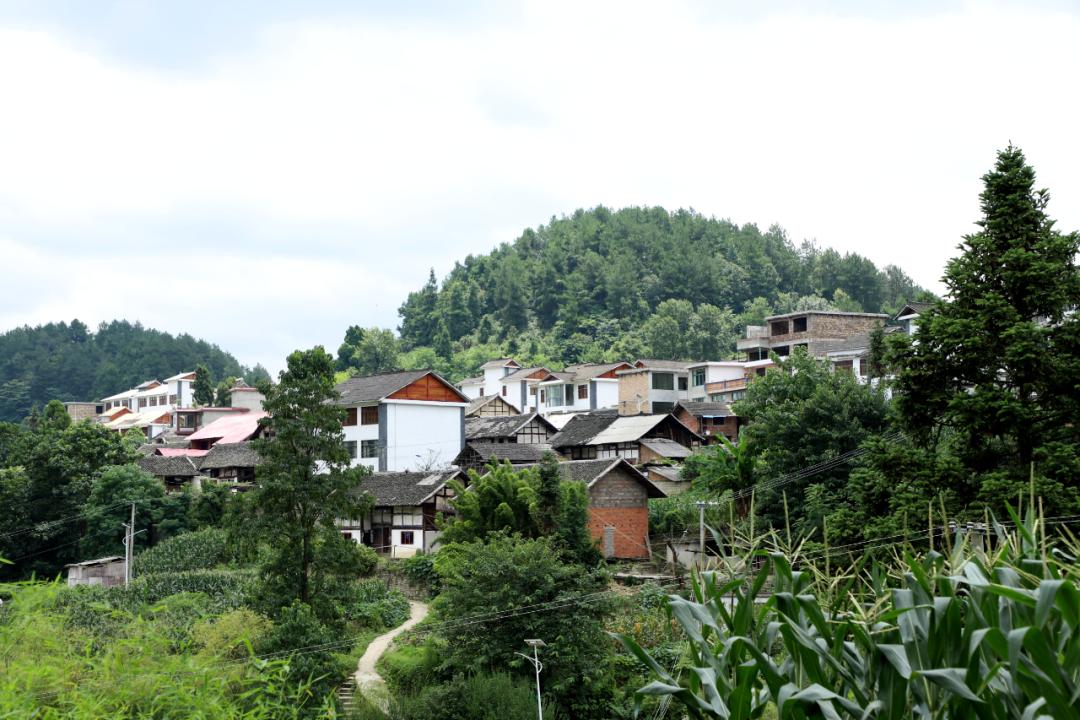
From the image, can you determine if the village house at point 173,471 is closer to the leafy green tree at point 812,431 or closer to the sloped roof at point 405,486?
the sloped roof at point 405,486

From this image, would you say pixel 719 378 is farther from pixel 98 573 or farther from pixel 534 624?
pixel 534 624

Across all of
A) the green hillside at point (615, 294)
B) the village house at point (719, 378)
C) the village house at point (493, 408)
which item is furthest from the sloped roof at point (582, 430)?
the green hillside at point (615, 294)

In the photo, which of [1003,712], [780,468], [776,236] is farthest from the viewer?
[776,236]

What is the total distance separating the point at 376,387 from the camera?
119ft

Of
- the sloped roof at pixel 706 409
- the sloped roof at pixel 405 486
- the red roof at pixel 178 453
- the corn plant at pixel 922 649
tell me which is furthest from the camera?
the sloped roof at pixel 706 409

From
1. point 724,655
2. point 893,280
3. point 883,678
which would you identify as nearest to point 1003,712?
point 883,678

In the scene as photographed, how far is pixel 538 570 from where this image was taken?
20.8m

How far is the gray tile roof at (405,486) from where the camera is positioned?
30116mm

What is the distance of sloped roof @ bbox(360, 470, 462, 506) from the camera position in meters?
30.1

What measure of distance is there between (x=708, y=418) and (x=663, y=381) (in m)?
5.48

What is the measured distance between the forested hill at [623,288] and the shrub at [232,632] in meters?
48.1

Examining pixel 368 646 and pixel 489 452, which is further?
pixel 489 452

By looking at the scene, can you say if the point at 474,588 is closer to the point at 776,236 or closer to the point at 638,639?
the point at 638,639

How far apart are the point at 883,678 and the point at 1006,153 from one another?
12326 millimetres
